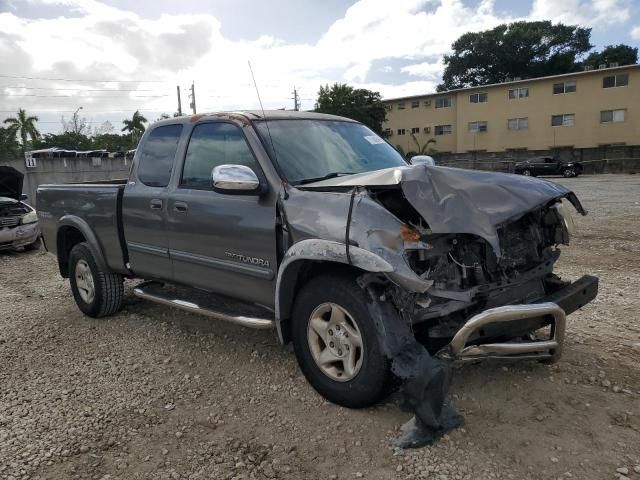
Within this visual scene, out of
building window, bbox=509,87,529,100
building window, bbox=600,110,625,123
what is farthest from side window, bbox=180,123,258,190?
building window, bbox=509,87,529,100

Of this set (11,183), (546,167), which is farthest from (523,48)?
(11,183)

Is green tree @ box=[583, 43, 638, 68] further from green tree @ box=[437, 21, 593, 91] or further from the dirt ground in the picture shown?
the dirt ground

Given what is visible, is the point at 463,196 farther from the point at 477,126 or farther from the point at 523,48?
the point at 523,48

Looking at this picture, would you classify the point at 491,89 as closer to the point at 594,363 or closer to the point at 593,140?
the point at 593,140

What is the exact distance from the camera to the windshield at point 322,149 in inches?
152

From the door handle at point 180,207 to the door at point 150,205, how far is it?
0.48 feet

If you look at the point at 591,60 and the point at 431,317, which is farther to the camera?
the point at 591,60

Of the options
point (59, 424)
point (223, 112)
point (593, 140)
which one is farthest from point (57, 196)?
point (593, 140)

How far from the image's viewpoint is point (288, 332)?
3.69 m

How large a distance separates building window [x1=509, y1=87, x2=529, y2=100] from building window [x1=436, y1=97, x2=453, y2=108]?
18.1 feet

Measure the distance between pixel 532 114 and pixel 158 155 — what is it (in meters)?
42.7

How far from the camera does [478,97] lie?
44969 mm

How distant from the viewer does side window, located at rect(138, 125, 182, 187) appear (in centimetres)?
468

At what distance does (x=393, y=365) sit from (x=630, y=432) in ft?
4.59
